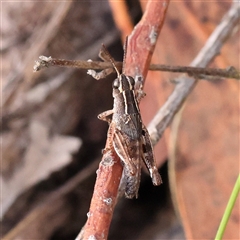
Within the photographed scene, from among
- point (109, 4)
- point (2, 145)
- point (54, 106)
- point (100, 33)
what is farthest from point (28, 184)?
point (109, 4)

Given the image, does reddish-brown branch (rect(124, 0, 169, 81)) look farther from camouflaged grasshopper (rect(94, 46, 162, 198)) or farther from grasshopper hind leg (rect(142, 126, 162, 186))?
grasshopper hind leg (rect(142, 126, 162, 186))

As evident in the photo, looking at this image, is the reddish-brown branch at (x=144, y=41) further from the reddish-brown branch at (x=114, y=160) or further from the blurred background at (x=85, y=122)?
the blurred background at (x=85, y=122)

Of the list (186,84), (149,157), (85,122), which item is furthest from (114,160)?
(85,122)

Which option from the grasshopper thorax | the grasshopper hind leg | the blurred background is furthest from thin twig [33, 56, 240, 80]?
the blurred background

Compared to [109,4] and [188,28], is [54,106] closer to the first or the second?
[109,4]

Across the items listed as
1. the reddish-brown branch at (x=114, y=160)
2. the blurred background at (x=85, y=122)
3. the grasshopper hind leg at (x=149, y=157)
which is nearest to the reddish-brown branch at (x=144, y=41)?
the reddish-brown branch at (x=114, y=160)
